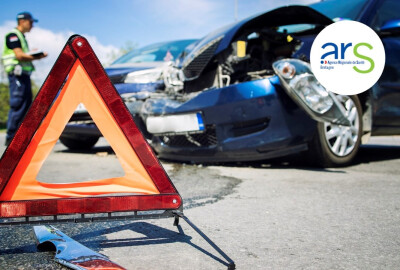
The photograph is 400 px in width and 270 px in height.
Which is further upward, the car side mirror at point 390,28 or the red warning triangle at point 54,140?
the car side mirror at point 390,28

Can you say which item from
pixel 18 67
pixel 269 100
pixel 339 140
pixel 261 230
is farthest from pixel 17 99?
pixel 261 230

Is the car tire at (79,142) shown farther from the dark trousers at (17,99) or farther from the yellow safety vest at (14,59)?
the yellow safety vest at (14,59)

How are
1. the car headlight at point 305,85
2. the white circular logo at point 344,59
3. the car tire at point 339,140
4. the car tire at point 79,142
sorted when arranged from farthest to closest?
the car tire at point 79,142 < the car tire at point 339,140 < the car headlight at point 305,85 < the white circular logo at point 344,59

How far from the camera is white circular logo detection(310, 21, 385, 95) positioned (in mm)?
3219

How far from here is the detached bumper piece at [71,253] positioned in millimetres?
1600

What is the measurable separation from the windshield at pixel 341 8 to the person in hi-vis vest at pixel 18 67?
12.3 ft

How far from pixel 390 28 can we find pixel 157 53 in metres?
3.62

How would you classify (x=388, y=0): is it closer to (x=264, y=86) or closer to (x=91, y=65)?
(x=264, y=86)

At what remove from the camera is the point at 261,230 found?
222 centimetres

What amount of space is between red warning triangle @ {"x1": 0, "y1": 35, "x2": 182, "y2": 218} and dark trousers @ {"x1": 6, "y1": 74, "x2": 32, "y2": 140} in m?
4.19

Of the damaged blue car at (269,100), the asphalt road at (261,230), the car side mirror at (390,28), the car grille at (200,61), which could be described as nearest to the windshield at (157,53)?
the damaged blue car at (269,100)

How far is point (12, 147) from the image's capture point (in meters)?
1.82

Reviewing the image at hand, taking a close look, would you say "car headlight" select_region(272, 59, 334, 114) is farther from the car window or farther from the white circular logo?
the car window

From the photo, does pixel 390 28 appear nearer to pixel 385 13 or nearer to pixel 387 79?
pixel 385 13
